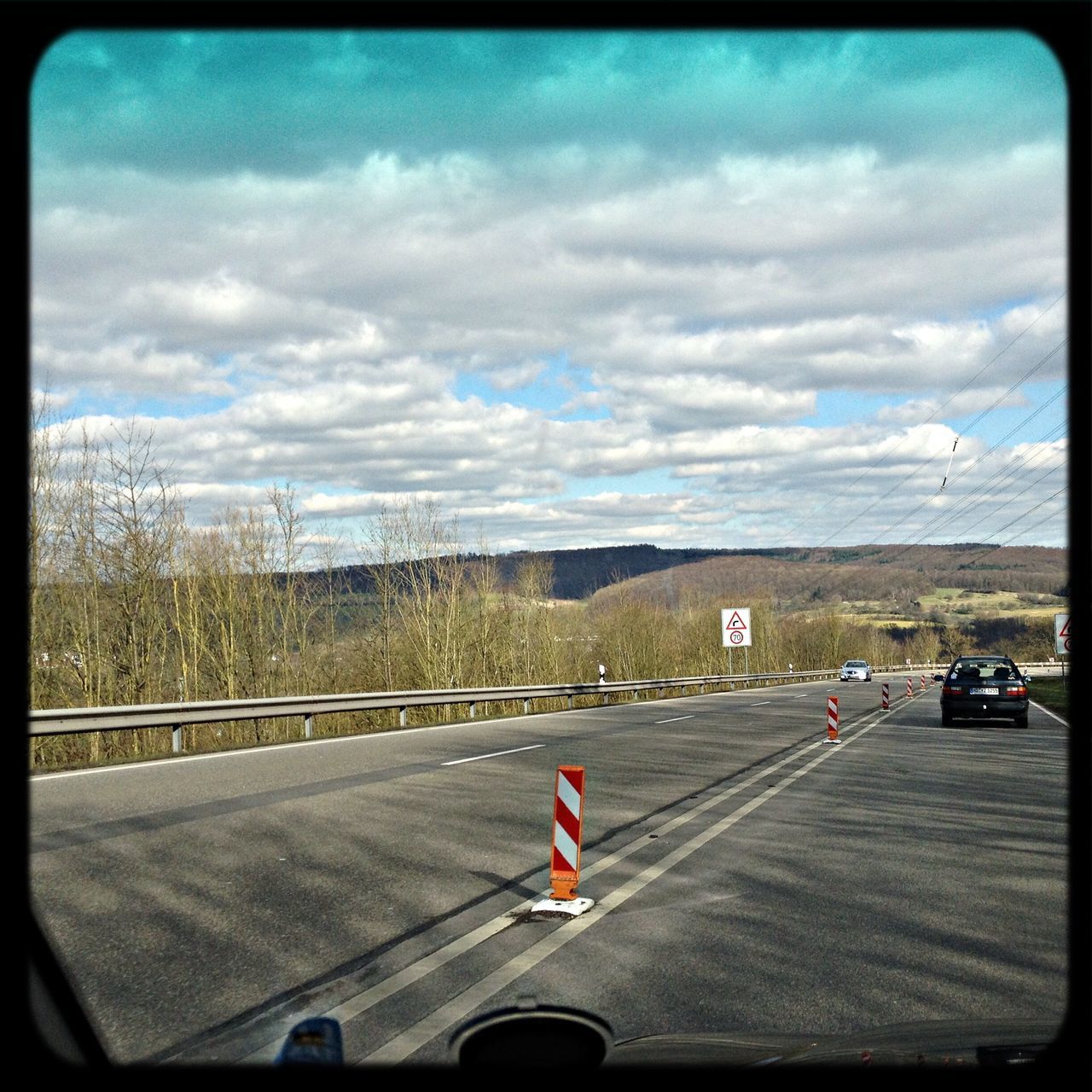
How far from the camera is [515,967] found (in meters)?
6.35

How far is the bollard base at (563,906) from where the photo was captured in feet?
25.4

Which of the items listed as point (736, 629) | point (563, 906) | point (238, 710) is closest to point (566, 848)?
point (563, 906)

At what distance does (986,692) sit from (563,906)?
2272cm

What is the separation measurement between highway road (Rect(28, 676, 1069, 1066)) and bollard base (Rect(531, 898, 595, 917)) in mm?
182

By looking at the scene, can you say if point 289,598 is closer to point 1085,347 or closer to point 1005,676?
point 1005,676

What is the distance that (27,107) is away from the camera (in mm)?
2465

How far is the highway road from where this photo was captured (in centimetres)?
552

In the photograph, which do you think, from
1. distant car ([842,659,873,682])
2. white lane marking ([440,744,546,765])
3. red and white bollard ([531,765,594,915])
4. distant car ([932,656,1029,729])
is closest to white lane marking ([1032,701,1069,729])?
distant car ([932,656,1029,729])

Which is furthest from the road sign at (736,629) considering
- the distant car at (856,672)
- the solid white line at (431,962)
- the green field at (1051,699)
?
the solid white line at (431,962)

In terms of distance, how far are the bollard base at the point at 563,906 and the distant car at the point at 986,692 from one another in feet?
73.0

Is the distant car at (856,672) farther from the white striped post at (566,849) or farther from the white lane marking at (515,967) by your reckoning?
the white striped post at (566,849)

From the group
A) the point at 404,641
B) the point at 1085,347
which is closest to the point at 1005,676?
the point at 1085,347

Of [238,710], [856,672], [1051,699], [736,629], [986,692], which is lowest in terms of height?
[856,672]

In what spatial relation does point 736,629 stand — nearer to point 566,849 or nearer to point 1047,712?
point 1047,712
